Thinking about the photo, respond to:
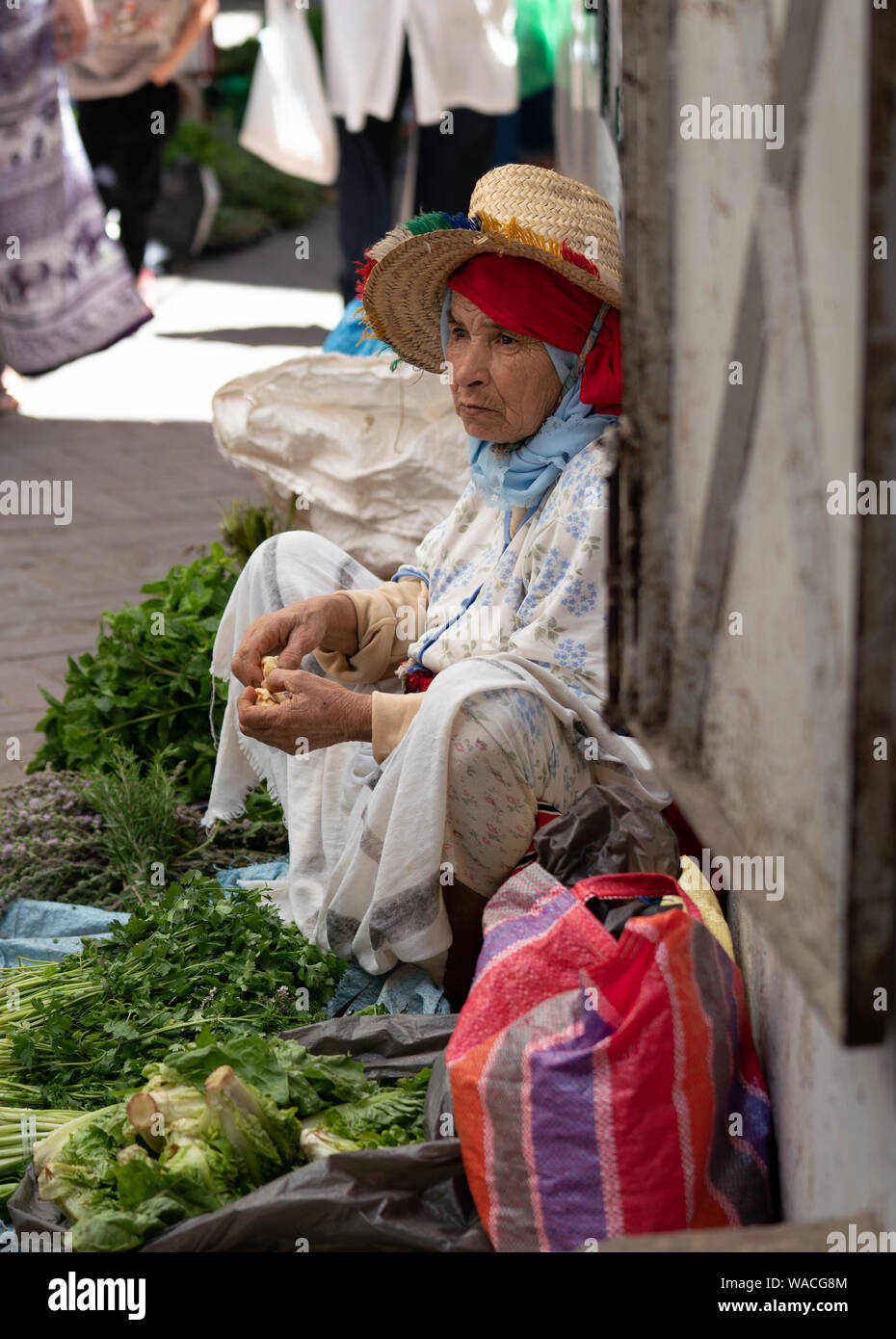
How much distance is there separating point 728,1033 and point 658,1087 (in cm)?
15

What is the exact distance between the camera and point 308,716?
2.59 meters

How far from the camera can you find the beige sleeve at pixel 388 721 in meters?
2.62

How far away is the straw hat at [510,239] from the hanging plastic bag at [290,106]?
4.02 meters

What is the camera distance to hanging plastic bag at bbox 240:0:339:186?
6633mm

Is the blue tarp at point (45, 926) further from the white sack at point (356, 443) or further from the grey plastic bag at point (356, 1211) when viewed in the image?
the white sack at point (356, 443)

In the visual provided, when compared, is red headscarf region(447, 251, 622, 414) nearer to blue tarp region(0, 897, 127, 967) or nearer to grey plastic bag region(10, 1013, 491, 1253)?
grey plastic bag region(10, 1013, 491, 1253)

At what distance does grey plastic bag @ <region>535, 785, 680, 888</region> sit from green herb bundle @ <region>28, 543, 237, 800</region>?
1469 mm

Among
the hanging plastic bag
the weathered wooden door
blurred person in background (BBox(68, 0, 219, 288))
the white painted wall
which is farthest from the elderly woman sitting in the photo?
blurred person in background (BBox(68, 0, 219, 288))

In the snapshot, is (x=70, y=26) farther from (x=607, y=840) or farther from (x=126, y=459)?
(x=607, y=840)

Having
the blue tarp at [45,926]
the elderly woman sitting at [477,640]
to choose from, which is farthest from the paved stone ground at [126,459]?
the elderly woman sitting at [477,640]

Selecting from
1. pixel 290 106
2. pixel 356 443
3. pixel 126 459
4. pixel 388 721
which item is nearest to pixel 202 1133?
pixel 388 721

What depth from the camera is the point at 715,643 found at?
1.55 m
